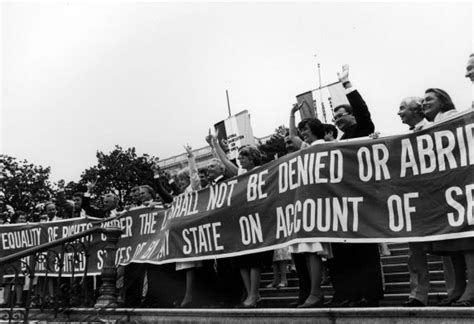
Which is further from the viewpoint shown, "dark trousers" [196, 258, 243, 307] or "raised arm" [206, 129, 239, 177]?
"raised arm" [206, 129, 239, 177]

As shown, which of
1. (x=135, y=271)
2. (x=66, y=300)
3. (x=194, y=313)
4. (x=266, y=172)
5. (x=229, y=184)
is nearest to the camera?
(x=194, y=313)

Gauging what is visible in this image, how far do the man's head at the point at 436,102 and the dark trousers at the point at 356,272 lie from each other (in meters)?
1.42

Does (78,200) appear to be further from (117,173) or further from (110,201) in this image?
(117,173)

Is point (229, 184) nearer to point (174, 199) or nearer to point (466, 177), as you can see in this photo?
point (174, 199)

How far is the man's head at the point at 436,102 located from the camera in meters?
4.99

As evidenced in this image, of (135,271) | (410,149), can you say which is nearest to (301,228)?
(410,149)

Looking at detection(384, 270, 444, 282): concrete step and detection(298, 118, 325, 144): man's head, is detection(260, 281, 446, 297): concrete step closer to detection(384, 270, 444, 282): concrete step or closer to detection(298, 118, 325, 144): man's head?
detection(384, 270, 444, 282): concrete step

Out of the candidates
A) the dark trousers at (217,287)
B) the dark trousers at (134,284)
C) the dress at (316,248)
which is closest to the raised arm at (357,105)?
the dress at (316,248)

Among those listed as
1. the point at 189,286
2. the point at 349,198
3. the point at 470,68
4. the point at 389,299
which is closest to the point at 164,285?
the point at 189,286

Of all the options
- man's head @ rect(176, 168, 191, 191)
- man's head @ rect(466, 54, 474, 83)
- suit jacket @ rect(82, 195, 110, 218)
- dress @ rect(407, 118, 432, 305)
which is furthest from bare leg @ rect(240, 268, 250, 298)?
suit jacket @ rect(82, 195, 110, 218)

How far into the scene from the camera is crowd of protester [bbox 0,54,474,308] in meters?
4.67

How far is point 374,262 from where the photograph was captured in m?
5.10

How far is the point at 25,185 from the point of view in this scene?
116 feet

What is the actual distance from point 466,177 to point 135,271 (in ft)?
16.7
